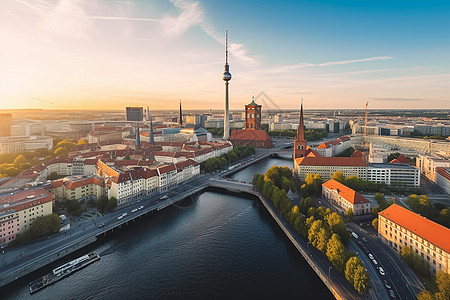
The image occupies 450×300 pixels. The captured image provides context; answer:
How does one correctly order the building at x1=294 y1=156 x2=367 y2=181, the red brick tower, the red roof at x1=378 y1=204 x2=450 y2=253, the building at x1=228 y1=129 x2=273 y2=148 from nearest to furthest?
the red roof at x1=378 y1=204 x2=450 y2=253 → the building at x1=294 y1=156 x2=367 y2=181 → the red brick tower → the building at x1=228 y1=129 x2=273 y2=148

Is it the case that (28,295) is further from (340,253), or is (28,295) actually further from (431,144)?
(431,144)

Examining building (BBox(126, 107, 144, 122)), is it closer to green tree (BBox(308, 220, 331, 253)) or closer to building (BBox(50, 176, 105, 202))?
building (BBox(50, 176, 105, 202))

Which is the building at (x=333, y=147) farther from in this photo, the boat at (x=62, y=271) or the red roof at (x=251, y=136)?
the boat at (x=62, y=271)

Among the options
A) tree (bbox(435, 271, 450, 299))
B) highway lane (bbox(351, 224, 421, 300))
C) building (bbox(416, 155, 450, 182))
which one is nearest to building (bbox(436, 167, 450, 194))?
building (bbox(416, 155, 450, 182))

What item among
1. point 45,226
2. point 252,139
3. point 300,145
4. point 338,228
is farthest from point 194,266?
point 252,139

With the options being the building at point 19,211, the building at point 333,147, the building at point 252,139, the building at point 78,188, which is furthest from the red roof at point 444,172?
the building at point 19,211

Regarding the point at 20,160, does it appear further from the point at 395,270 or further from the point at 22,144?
the point at 395,270

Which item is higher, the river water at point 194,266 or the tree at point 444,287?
the tree at point 444,287
